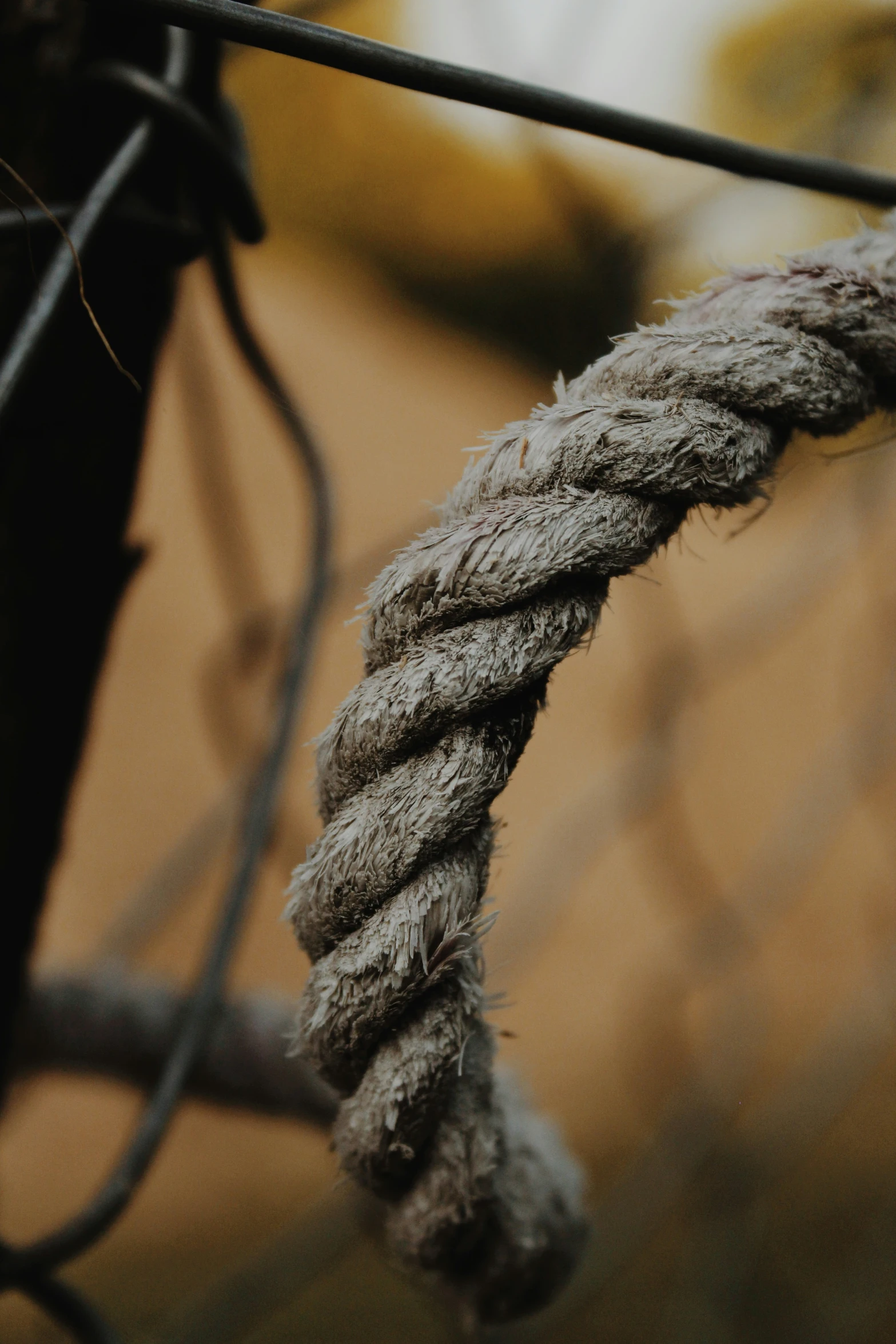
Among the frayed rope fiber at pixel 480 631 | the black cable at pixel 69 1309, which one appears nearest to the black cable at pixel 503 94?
the frayed rope fiber at pixel 480 631

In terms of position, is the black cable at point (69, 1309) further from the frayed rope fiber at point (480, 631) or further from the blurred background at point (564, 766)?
the blurred background at point (564, 766)

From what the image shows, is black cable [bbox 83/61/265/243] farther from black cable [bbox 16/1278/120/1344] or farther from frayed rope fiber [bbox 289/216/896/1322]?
black cable [bbox 16/1278/120/1344]

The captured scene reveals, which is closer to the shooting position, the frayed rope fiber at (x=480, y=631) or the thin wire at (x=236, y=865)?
the frayed rope fiber at (x=480, y=631)

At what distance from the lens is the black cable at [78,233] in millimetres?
232

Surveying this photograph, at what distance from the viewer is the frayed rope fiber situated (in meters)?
0.17

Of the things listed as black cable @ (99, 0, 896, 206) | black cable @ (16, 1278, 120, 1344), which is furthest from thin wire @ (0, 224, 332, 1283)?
black cable @ (99, 0, 896, 206)

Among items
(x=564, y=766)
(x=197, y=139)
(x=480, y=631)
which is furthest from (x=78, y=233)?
(x=564, y=766)

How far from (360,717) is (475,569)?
0.04 metres

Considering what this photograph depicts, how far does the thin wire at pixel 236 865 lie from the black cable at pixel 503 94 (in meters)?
0.15

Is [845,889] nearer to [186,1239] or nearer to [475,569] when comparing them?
[186,1239]

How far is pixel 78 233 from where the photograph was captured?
0.81 ft

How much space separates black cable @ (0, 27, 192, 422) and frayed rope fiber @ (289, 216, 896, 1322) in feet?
0.41

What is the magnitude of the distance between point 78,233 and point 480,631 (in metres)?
0.18

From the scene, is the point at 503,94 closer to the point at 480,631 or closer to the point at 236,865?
the point at 480,631
